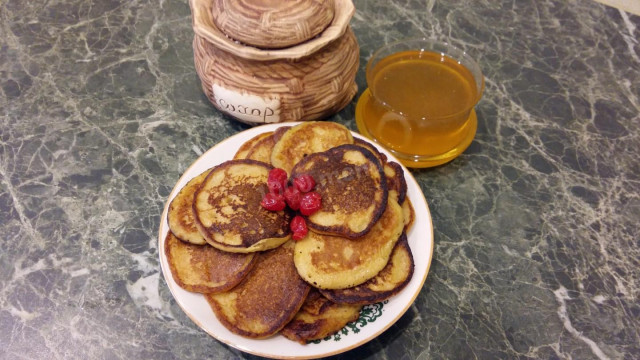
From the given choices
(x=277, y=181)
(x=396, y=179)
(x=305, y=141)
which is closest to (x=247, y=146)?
(x=305, y=141)

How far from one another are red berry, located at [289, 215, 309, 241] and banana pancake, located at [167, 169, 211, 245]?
11.2 inches

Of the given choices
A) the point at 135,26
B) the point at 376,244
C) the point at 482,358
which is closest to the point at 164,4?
the point at 135,26

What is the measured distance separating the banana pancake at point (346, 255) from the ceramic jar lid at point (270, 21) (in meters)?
0.67

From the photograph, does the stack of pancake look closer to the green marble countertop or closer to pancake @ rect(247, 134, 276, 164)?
pancake @ rect(247, 134, 276, 164)

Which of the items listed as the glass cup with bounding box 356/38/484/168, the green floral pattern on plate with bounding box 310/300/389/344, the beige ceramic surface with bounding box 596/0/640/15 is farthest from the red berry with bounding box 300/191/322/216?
the beige ceramic surface with bounding box 596/0/640/15

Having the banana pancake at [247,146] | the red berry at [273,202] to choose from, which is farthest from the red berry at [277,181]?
the banana pancake at [247,146]

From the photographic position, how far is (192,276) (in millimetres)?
1466

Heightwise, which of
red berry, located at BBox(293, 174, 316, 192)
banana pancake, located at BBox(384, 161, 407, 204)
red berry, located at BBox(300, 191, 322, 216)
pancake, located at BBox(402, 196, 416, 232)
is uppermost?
red berry, located at BBox(293, 174, 316, 192)

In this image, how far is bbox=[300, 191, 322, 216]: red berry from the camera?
1.43 meters

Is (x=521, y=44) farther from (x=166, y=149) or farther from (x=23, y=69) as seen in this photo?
(x=23, y=69)

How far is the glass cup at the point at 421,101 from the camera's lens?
1.91 m

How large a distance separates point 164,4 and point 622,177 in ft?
8.07

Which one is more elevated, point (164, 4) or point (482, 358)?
point (164, 4)

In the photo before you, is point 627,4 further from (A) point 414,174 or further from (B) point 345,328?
(B) point 345,328
